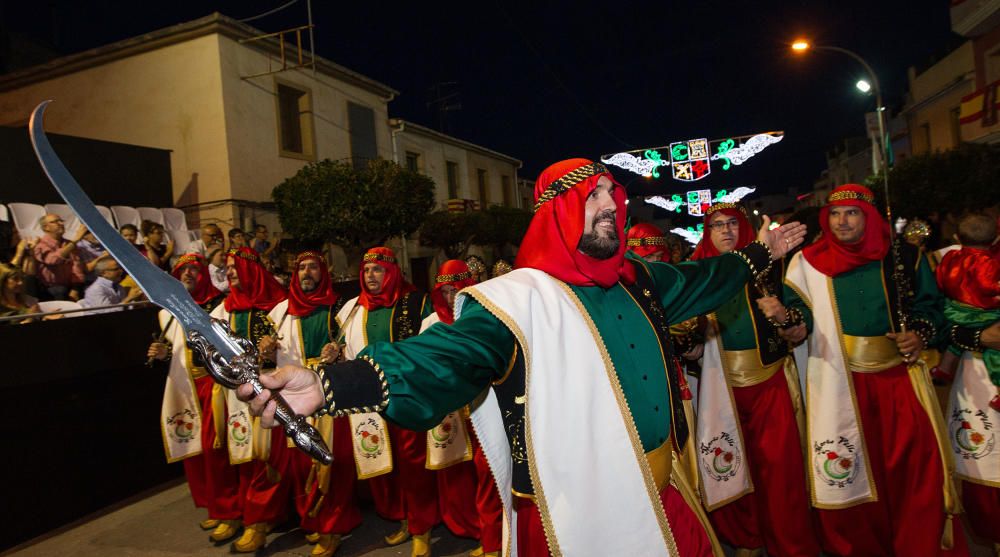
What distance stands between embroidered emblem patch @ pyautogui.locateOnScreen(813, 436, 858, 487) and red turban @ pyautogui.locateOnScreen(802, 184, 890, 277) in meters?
1.05

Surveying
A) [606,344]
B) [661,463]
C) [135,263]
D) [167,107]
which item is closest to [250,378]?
[135,263]

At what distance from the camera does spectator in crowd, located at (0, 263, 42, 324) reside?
587cm

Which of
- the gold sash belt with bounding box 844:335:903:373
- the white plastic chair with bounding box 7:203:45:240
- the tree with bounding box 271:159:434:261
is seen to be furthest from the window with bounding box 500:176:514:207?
the gold sash belt with bounding box 844:335:903:373

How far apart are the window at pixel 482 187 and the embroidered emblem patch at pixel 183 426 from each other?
91.9ft

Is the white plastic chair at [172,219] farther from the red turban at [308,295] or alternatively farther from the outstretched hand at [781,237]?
the outstretched hand at [781,237]

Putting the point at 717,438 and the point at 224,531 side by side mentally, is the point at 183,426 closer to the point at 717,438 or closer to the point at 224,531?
the point at 224,531

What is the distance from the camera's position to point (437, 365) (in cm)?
182

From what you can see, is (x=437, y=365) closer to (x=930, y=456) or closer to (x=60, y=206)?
(x=930, y=456)

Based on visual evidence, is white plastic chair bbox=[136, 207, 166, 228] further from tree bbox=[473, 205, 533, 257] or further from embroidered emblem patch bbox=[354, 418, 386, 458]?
tree bbox=[473, 205, 533, 257]

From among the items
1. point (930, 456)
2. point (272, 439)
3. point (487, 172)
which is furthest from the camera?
point (487, 172)

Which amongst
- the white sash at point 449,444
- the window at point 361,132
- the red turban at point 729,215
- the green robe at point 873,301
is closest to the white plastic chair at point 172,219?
the window at point 361,132

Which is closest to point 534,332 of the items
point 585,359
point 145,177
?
point 585,359

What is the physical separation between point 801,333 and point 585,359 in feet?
7.74

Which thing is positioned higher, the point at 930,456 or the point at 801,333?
the point at 801,333
